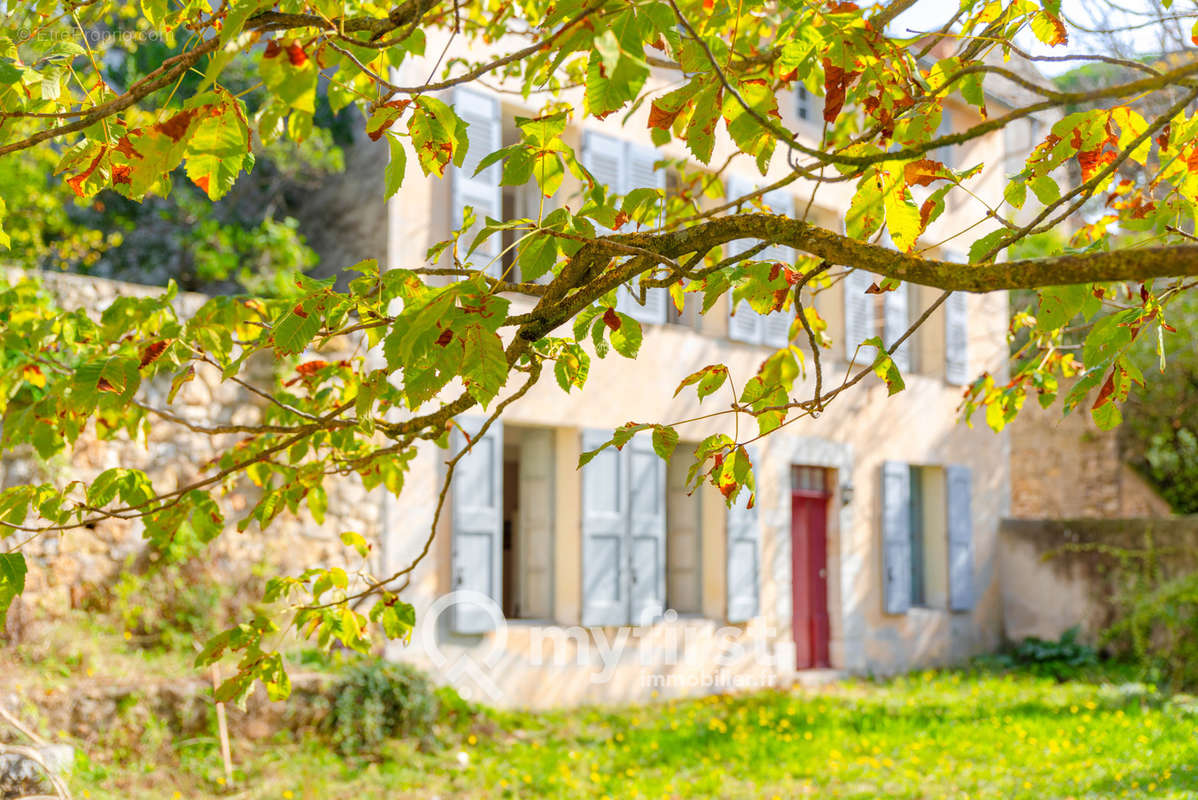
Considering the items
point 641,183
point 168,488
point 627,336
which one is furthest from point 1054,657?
point 627,336

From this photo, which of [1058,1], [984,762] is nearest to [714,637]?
[984,762]

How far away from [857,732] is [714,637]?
6.11 feet

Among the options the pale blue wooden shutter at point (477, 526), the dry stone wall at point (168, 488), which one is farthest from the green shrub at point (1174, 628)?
the dry stone wall at point (168, 488)

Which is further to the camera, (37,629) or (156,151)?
(37,629)

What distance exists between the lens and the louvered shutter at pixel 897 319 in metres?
10.7

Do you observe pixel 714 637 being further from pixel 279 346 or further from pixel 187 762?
pixel 279 346

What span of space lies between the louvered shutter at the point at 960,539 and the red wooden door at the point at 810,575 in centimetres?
159

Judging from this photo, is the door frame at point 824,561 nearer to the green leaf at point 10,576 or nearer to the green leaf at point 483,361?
the green leaf at point 10,576

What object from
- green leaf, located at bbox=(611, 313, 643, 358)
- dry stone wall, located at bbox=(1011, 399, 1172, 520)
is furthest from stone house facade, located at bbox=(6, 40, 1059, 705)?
green leaf, located at bbox=(611, 313, 643, 358)

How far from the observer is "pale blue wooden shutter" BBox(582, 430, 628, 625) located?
8188 mm

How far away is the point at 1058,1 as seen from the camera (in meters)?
2.13

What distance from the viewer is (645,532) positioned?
8.59 m

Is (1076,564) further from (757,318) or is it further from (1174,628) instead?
(757,318)

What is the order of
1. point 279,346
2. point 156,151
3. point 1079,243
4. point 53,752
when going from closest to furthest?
point 156,151
point 279,346
point 1079,243
point 53,752
